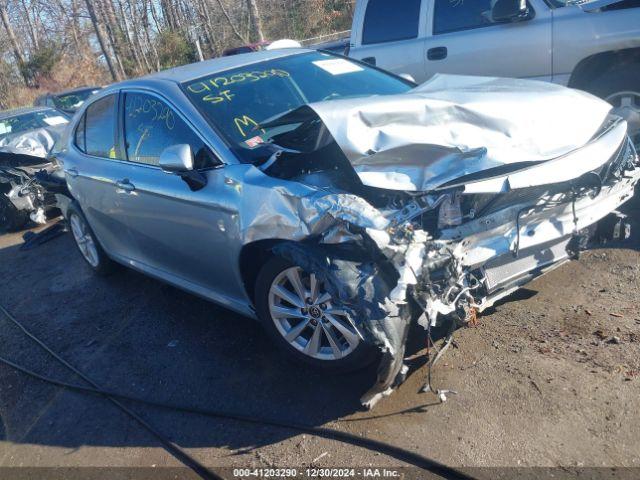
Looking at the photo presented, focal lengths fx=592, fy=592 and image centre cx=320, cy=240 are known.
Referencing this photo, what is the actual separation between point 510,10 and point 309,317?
394cm

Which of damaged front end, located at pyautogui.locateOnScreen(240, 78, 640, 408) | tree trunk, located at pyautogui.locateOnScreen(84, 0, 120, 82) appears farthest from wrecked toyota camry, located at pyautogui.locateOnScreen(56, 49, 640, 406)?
tree trunk, located at pyautogui.locateOnScreen(84, 0, 120, 82)

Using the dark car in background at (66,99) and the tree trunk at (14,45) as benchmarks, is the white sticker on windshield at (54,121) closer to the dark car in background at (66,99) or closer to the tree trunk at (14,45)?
the dark car in background at (66,99)

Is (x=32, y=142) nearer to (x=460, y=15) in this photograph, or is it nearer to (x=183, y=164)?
(x=460, y=15)

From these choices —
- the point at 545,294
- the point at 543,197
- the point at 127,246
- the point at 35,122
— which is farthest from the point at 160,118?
the point at 35,122

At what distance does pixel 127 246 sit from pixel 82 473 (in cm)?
217

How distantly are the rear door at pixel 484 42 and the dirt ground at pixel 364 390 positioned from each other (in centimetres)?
190

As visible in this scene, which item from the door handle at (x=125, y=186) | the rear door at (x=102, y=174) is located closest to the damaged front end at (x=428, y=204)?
the door handle at (x=125, y=186)

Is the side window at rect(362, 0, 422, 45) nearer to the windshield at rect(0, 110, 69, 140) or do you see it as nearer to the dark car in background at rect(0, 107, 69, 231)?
the dark car in background at rect(0, 107, 69, 231)

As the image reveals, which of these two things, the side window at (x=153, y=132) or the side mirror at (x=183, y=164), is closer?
the side mirror at (x=183, y=164)

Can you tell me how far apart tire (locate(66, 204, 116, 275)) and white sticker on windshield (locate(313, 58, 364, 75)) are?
9.13 feet

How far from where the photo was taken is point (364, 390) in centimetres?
340

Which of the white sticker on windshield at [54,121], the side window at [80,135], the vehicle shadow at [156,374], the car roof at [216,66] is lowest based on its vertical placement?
the vehicle shadow at [156,374]

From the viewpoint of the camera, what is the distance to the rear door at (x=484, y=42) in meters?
5.78

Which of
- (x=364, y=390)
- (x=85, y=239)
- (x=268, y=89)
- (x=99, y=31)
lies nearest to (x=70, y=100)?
(x=99, y=31)
